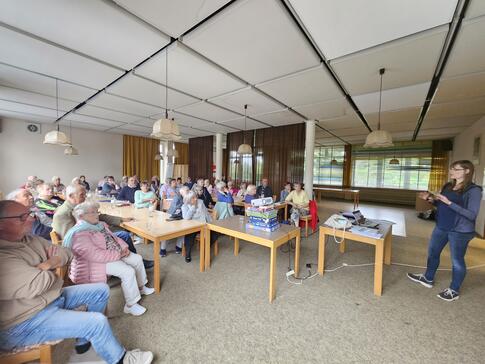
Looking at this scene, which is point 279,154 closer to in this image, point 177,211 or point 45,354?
point 177,211

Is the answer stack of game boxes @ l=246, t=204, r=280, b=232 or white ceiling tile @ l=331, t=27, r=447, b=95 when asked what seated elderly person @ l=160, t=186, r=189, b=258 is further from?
white ceiling tile @ l=331, t=27, r=447, b=95

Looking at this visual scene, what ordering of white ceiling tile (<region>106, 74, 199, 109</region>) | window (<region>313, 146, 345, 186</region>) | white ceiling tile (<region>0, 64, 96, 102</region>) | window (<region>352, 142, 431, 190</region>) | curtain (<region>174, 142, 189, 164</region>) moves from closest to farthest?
white ceiling tile (<region>0, 64, 96, 102</region>)
white ceiling tile (<region>106, 74, 199, 109</region>)
window (<region>352, 142, 431, 190</region>)
curtain (<region>174, 142, 189, 164</region>)
window (<region>313, 146, 345, 186</region>)

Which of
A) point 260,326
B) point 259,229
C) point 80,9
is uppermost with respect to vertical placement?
point 80,9

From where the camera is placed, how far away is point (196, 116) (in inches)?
207

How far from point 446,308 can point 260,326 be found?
77.9 inches

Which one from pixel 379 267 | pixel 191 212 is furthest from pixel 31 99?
pixel 379 267

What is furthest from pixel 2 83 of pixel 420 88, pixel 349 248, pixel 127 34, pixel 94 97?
pixel 420 88

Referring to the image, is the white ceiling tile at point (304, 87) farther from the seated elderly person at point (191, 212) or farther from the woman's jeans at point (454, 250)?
the woman's jeans at point (454, 250)

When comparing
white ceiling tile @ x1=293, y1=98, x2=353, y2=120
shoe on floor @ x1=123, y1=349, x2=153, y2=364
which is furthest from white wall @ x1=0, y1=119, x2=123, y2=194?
shoe on floor @ x1=123, y1=349, x2=153, y2=364

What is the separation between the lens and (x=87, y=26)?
1938mm

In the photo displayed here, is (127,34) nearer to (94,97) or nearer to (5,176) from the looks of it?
(94,97)

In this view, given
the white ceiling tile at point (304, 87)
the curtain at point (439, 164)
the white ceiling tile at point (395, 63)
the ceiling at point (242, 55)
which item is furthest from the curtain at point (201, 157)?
the curtain at point (439, 164)

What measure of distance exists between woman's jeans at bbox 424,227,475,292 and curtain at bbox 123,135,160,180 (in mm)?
9447

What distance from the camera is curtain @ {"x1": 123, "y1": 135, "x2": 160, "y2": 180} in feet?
27.7
